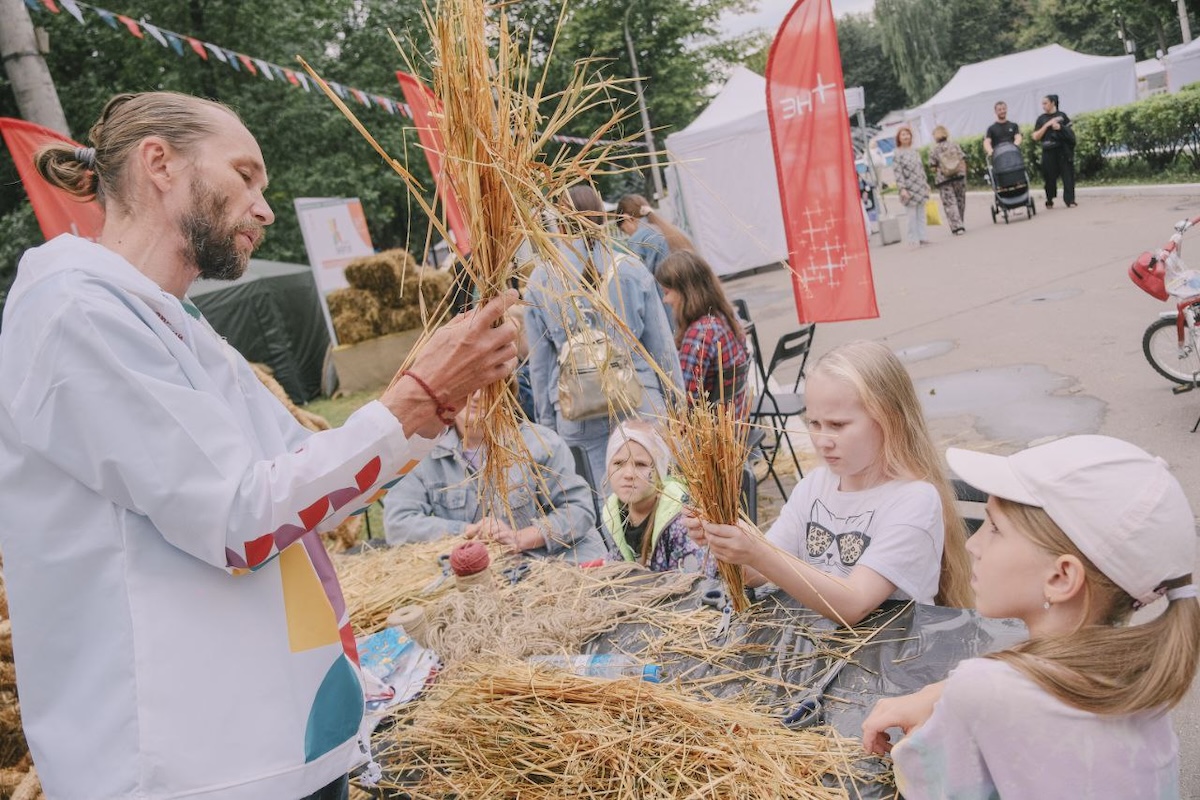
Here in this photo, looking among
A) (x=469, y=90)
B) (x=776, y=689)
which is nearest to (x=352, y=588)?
(x=776, y=689)

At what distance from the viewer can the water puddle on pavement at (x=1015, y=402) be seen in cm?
530

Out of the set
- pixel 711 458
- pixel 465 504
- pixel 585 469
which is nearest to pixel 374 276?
pixel 585 469

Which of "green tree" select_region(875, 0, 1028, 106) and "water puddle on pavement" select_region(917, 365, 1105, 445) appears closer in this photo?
"water puddle on pavement" select_region(917, 365, 1105, 445)

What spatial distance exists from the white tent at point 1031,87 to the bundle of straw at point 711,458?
26.0 metres

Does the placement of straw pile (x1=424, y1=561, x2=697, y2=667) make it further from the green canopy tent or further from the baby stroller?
the baby stroller

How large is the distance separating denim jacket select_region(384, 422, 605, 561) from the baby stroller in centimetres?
1265

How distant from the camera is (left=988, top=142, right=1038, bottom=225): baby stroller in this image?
1366 centimetres

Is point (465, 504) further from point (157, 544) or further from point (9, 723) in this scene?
point (157, 544)

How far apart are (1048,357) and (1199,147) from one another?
388 inches

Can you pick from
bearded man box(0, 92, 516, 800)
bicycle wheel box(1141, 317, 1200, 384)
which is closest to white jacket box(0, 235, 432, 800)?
bearded man box(0, 92, 516, 800)

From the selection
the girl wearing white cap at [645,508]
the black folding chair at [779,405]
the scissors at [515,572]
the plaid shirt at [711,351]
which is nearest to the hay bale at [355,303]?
the black folding chair at [779,405]

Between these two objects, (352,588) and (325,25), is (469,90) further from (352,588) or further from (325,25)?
(325,25)

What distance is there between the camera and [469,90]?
62.7 inches

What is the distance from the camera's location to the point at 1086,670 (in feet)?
4.40
